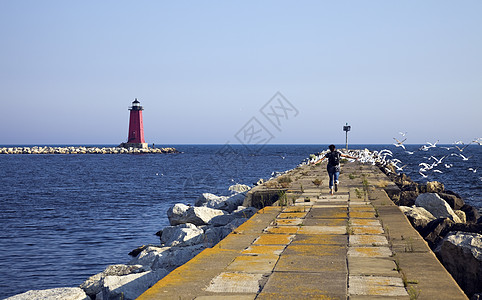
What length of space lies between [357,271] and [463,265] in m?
2.13

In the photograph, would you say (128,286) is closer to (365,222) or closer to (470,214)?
(365,222)

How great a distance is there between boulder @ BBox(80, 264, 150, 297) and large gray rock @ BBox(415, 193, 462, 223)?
7507 millimetres

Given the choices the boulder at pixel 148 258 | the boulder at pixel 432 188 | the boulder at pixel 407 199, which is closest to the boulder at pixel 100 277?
the boulder at pixel 148 258

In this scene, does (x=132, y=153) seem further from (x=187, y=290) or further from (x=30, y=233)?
(x=187, y=290)

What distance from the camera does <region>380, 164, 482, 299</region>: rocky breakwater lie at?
22.6 feet

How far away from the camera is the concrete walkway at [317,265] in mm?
5074

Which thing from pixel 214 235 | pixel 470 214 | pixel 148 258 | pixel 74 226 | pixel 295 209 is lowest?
pixel 74 226

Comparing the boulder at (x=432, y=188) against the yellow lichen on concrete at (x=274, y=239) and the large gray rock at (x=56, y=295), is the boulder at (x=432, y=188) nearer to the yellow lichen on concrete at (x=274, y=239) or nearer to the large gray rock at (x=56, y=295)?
the yellow lichen on concrete at (x=274, y=239)

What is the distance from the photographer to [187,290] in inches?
206

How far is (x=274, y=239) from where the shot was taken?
7.92 m

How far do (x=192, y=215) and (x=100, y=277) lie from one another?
5689 mm

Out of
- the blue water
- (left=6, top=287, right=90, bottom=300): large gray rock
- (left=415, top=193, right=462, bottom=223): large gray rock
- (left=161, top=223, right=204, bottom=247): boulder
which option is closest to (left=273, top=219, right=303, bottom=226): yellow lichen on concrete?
(left=161, top=223, right=204, bottom=247): boulder

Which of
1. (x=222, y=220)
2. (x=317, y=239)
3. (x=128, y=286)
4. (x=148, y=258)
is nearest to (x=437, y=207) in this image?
(x=222, y=220)

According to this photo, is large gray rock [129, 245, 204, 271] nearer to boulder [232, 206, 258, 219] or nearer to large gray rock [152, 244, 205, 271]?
large gray rock [152, 244, 205, 271]
